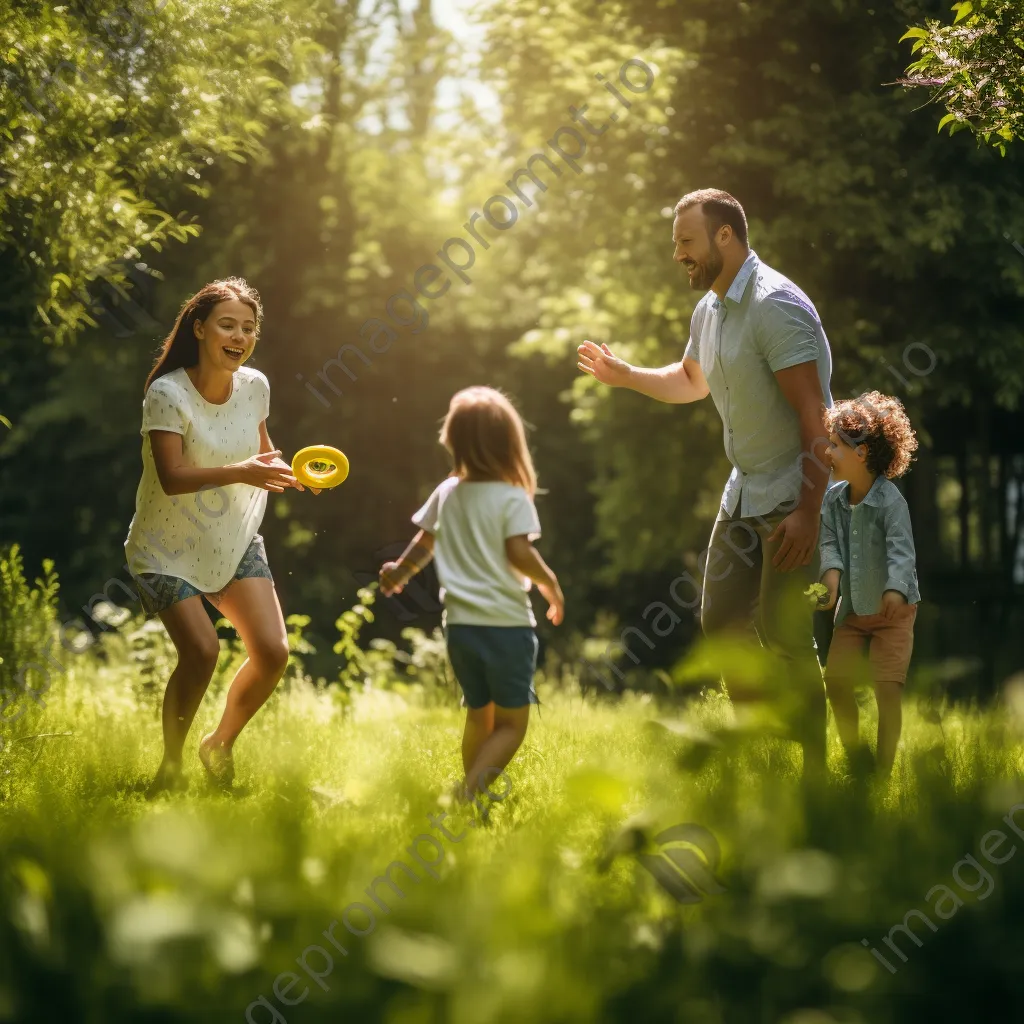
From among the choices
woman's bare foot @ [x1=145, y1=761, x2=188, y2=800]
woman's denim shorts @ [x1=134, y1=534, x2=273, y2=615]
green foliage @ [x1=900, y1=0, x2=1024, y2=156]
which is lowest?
woman's bare foot @ [x1=145, y1=761, x2=188, y2=800]

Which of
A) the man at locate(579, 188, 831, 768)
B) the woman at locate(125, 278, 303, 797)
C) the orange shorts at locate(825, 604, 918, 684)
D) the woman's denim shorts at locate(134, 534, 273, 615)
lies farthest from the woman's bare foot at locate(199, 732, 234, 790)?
the orange shorts at locate(825, 604, 918, 684)

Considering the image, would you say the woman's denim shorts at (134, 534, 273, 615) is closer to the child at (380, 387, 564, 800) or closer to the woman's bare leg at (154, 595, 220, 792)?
the woman's bare leg at (154, 595, 220, 792)

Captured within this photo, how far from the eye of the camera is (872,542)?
5031mm

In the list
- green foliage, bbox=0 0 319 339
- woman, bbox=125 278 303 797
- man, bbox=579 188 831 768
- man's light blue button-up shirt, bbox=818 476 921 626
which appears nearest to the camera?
man, bbox=579 188 831 768

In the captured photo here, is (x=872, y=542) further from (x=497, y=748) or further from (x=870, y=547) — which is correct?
(x=497, y=748)

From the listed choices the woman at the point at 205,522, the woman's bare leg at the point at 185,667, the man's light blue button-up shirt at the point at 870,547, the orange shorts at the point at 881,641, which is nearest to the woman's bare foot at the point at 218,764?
the woman at the point at 205,522

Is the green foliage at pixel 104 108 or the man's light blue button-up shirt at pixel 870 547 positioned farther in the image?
the man's light blue button-up shirt at pixel 870 547

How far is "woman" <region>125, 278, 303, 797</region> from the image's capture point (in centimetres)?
457

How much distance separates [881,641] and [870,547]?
39 centimetres

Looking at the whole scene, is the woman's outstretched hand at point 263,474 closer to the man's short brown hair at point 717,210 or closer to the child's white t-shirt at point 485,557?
the child's white t-shirt at point 485,557

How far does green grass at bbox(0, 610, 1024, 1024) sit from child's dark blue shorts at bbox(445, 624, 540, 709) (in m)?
1.95

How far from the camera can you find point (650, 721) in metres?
1.65

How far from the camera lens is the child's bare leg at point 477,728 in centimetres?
437

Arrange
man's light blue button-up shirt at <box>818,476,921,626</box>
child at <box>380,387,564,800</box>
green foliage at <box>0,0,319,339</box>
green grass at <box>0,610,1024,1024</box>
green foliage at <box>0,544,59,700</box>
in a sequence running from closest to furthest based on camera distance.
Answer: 1. green grass at <box>0,610,1024,1024</box>
2. child at <box>380,387,564,800</box>
3. green foliage at <box>0,0,319,339</box>
4. man's light blue button-up shirt at <box>818,476,921,626</box>
5. green foliage at <box>0,544,59,700</box>
